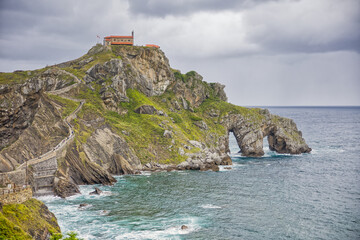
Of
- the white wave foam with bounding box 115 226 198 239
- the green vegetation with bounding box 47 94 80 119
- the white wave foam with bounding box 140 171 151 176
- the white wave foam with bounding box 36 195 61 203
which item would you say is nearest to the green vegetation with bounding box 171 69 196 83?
the green vegetation with bounding box 47 94 80 119

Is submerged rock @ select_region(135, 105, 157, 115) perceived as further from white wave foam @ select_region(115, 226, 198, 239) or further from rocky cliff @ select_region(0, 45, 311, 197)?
white wave foam @ select_region(115, 226, 198, 239)

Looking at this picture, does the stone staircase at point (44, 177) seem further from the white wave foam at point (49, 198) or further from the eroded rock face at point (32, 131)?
the eroded rock face at point (32, 131)

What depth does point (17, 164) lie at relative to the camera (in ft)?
259

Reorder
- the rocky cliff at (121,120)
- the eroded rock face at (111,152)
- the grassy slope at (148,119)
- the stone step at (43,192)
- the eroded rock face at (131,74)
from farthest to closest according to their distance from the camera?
the eroded rock face at (131,74) → the grassy slope at (148,119) → the eroded rock face at (111,152) → the rocky cliff at (121,120) → the stone step at (43,192)

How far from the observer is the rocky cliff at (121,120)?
91.4 meters

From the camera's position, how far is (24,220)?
4288cm

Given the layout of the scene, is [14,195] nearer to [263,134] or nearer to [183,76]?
[263,134]

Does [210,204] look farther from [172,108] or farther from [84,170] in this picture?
[172,108]

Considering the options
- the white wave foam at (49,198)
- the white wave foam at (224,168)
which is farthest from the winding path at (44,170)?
the white wave foam at (224,168)

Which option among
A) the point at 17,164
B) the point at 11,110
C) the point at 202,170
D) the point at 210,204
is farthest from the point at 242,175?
the point at 11,110

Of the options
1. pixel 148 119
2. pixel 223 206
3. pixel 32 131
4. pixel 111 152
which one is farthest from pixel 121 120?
pixel 223 206

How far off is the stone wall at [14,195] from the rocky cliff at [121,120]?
30.8 metres

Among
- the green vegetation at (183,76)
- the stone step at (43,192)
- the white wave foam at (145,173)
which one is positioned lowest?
the white wave foam at (145,173)

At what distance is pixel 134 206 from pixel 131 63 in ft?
327
